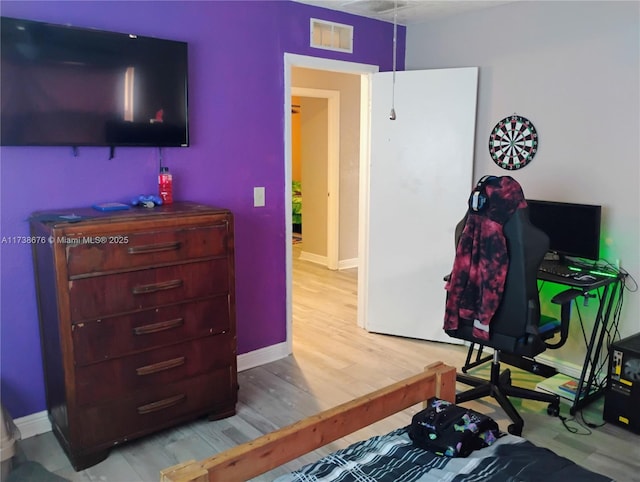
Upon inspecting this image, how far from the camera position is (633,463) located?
256cm

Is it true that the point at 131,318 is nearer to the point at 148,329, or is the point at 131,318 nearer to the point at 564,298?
the point at 148,329

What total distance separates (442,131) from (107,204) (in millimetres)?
2364

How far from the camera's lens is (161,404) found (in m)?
2.69

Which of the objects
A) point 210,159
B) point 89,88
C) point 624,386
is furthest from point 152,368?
point 624,386

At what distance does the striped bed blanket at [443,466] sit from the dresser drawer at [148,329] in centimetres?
118

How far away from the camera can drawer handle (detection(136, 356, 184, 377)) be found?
2598 millimetres

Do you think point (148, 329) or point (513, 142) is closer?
point (148, 329)

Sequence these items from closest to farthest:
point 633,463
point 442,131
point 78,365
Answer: point 78,365
point 633,463
point 442,131

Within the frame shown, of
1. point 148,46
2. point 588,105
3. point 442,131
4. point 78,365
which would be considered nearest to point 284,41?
point 148,46

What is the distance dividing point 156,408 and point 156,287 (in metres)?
0.63

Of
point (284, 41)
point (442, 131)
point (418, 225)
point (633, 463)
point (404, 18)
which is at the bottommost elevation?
point (633, 463)

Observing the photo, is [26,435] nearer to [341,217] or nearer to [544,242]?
[544,242]

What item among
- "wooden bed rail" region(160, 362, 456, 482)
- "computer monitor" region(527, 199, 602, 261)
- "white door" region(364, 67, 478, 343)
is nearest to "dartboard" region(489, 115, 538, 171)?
"white door" region(364, 67, 478, 343)

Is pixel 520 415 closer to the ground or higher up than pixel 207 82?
closer to the ground
